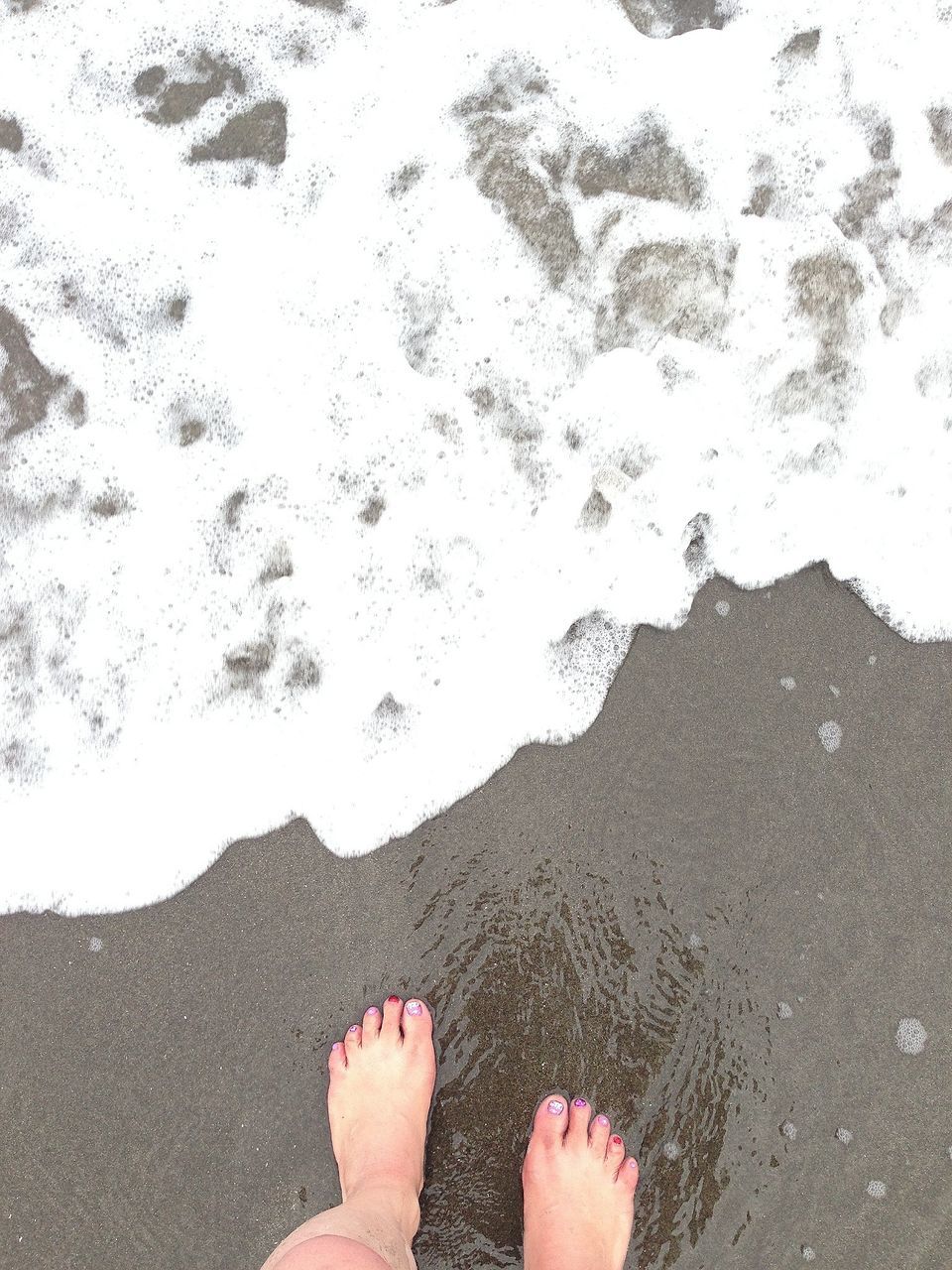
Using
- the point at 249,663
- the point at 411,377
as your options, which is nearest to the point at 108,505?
the point at 249,663

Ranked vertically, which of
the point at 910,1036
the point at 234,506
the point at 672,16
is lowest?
the point at 910,1036

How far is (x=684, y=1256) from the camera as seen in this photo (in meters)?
1.74

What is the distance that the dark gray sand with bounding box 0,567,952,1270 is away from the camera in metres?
1.74

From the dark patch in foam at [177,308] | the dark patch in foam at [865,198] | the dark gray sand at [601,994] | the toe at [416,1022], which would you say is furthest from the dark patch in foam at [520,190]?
the toe at [416,1022]

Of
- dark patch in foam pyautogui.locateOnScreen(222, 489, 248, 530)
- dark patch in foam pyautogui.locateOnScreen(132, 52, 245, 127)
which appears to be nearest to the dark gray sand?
dark patch in foam pyautogui.locateOnScreen(222, 489, 248, 530)

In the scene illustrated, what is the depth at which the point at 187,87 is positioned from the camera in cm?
201

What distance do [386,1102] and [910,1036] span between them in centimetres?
116

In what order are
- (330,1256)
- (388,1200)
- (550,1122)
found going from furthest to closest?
(550,1122) < (388,1200) < (330,1256)

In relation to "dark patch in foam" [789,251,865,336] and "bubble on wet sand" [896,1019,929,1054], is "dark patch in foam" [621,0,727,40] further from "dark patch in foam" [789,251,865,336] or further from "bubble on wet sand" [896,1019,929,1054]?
"bubble on wet sand" [896,1019,929,1054]

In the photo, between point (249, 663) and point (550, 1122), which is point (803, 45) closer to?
point (249, 663)

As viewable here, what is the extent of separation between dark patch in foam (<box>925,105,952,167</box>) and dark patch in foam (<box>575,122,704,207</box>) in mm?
582

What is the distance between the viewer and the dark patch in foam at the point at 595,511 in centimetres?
191

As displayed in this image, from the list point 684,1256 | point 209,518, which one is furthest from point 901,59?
point 684,1256

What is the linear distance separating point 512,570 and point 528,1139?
1.27m
